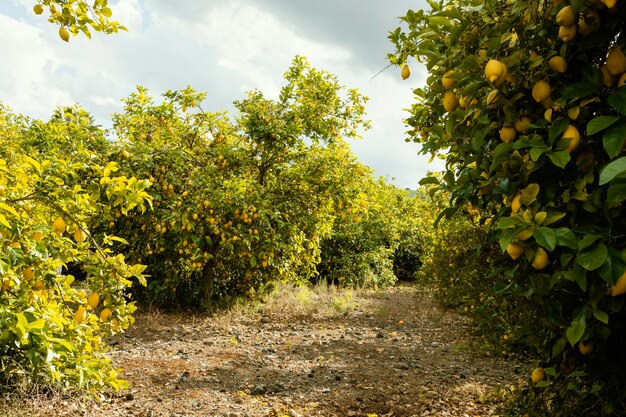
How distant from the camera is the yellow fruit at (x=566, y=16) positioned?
1420 mm

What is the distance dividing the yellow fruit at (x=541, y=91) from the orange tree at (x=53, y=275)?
207cm

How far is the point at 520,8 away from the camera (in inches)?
60.8

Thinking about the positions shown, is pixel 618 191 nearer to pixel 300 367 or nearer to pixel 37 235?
pixel 37 235

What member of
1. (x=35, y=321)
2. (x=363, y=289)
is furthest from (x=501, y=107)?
(x=363, y=289)

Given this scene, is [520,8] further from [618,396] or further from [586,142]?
[618,396]

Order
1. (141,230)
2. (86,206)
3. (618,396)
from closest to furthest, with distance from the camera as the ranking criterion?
1. (618,396)
2. (86,206)
3. (141,230)

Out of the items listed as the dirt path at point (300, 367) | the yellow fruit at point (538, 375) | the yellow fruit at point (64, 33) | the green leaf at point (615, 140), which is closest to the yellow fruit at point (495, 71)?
the green leaf at point (615, 140)

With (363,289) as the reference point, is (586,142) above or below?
above

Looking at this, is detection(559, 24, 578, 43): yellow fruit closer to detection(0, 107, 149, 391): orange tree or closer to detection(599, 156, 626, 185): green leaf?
detection(599, 156, 626, 185): green leaf

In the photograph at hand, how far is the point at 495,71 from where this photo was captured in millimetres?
1516

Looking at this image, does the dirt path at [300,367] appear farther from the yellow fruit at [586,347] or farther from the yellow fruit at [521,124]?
the yellow fruit at [521,124]

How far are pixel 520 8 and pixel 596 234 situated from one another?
2.64ft

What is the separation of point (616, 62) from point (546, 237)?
24.9 inches

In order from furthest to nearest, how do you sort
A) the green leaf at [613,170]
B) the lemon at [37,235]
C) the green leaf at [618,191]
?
the lemon at [37,235] < the green leaf at [618,191] < the green leaf at [613,170]
